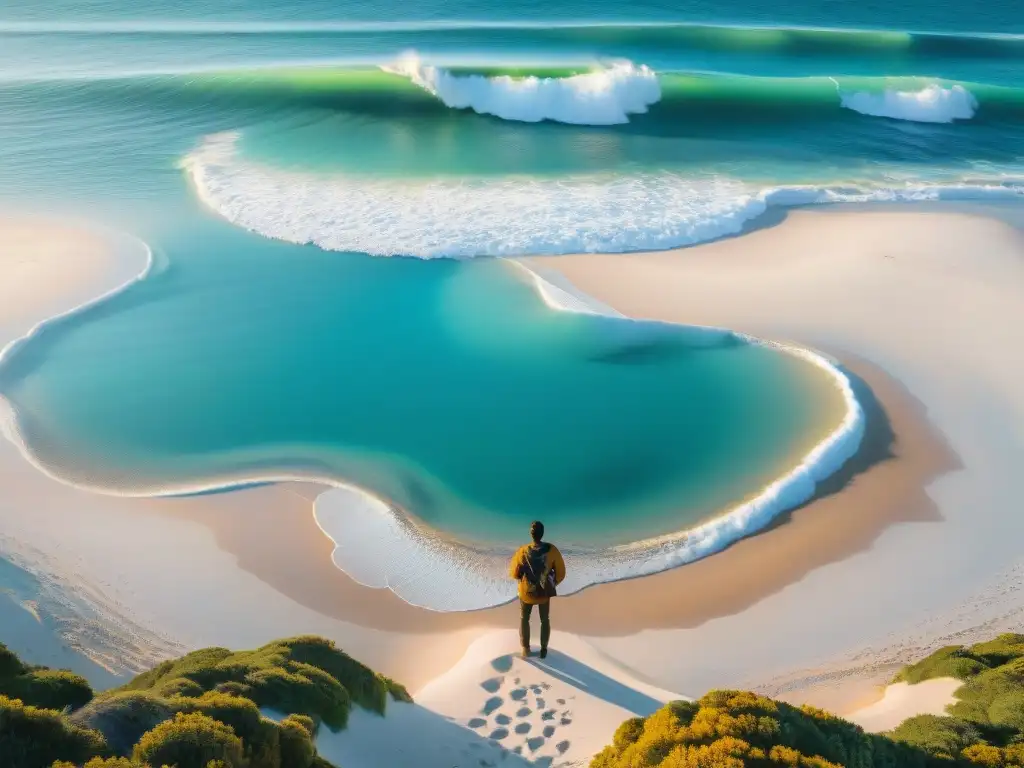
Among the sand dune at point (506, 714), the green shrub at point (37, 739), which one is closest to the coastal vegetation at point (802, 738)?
the sand dune at point (506, 714)

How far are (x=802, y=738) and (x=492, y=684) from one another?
79.8 inches

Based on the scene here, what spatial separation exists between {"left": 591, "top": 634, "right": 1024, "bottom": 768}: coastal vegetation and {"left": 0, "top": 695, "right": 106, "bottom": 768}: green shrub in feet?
7.04

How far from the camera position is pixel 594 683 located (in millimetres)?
5199

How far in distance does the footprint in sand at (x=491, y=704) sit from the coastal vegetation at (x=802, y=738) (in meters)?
1.10

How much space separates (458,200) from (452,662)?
31.8 feet

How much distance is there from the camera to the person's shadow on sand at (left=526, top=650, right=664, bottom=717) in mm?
5000

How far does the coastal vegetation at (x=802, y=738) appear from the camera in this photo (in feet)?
11.4

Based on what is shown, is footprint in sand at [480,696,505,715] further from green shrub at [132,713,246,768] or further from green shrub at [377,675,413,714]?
green shrub at [132,713,246,768]

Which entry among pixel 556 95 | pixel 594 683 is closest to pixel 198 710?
pixel 594 683

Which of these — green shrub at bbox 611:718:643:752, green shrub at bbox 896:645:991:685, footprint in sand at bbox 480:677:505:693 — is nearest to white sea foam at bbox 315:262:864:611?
footprint in sand at bbox 480:677:505:693

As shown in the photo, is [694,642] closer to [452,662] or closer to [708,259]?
[452,662]

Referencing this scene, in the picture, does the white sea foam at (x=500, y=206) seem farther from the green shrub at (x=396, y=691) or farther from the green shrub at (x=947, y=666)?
the green shrub at (x=947, y=666)

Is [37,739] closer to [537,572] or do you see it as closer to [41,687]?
[41,687]

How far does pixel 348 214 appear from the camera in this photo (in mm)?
13320
